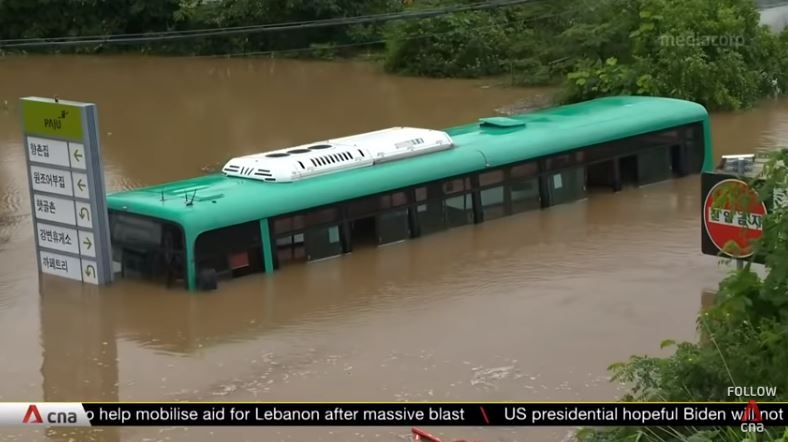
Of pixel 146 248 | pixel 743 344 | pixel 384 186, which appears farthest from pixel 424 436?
pixel 384 186

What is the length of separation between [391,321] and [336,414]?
35.9 ft

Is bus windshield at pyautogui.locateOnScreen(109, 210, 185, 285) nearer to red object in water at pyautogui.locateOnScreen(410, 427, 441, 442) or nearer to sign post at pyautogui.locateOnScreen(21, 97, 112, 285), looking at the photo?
sign post at pyautogui.locateOnScreen(21, 97, 112, 285)

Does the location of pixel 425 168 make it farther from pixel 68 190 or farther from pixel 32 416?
pixel 32 416

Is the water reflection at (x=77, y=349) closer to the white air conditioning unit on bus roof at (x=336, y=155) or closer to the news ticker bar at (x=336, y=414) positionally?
the white air conditioning unit on bus roof at (x=336, y=155)

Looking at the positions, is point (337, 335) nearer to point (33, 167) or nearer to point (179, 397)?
point (179, 397)

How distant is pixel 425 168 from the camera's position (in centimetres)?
2134

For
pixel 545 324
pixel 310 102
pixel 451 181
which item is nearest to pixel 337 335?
pixel 545 324

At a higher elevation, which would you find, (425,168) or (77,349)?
(425,168)

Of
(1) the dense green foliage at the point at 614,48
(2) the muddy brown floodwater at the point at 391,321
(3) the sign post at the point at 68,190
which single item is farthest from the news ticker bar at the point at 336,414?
(1) the dense green foliage at the point at 614,48

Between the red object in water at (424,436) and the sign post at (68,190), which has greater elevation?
the sign post at (68,190)

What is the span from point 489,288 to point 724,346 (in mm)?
7750

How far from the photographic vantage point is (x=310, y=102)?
35.6 m

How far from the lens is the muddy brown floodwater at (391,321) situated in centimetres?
1570

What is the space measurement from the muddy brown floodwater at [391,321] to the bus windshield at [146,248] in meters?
0.24
